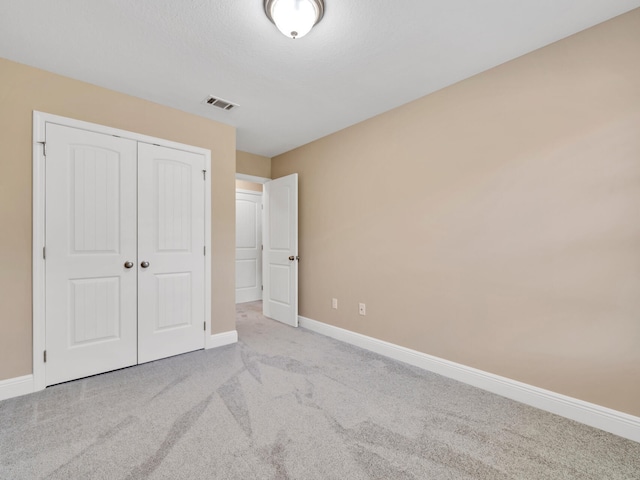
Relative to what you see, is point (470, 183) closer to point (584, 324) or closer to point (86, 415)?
point (584, 324)

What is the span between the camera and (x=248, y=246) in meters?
5.48

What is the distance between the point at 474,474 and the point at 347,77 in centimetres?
270

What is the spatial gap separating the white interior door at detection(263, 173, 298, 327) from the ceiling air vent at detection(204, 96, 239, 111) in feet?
4.10

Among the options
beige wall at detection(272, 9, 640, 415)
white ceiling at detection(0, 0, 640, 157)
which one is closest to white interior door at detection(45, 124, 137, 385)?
white ceiling at detection(0, 0, 640, 157)

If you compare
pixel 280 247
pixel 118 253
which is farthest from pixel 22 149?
pixel 280 247

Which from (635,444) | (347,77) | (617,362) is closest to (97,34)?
(347,77)

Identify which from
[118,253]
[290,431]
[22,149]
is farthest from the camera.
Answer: [118,253]

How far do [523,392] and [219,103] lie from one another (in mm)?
3494

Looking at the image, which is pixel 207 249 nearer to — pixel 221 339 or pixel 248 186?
pixel 221 339

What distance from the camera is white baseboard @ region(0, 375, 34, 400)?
6.65 feet

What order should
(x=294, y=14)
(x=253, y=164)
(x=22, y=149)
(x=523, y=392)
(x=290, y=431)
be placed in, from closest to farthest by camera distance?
1. (x=294, y=14)
2. (x=290, y=431)
3. (x=523, y=392)
4. (x=22, y=149)
5. (x=253, y=164)

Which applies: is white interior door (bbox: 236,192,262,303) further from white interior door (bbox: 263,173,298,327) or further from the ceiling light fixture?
A: the ceiling light fixture

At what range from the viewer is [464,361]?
2352 mm

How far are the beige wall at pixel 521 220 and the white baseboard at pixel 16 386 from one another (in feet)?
9.32
